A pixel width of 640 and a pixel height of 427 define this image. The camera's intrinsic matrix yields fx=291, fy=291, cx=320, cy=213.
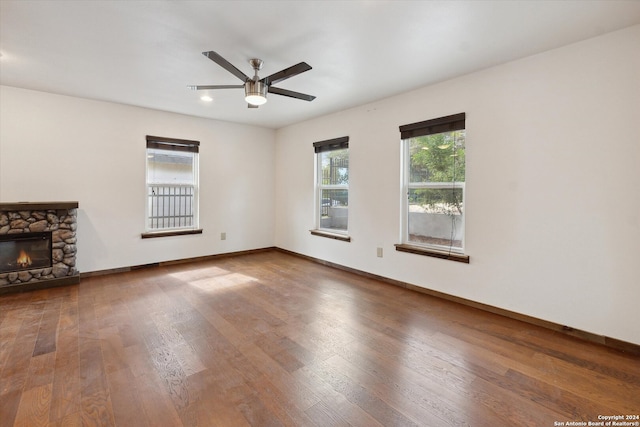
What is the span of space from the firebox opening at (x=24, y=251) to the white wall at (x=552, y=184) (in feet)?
15.2

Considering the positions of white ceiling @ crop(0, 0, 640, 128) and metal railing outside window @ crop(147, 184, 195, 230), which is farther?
metal railing outside window @ crop(147, 184, 195, 230)

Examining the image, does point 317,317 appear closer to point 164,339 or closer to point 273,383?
point 273,383

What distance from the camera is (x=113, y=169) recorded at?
4320 millimetres

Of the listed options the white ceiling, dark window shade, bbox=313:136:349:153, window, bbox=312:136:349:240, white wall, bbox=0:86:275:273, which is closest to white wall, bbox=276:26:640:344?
the white ceiling

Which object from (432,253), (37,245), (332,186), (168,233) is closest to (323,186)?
(332,186)

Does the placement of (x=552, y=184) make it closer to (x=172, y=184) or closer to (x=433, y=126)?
(x=433, y=126)

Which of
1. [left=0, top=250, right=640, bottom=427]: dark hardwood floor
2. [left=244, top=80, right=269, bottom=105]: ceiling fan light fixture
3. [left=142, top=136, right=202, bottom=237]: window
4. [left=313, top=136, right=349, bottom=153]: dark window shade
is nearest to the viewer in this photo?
[left=0, top=250, right=640, bottom=427]: dark hardwood floor

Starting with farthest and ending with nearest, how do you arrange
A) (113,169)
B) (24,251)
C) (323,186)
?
(323,186) → (113,169) → (24,251)

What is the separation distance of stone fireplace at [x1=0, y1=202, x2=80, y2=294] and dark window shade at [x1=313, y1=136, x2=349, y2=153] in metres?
3.55

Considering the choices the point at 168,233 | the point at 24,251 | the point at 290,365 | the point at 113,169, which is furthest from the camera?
the point at 168,233

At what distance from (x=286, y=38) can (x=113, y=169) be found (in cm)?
344

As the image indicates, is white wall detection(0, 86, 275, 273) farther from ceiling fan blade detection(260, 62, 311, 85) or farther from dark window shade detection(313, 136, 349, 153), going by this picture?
ceiling fan blade detection(260, 62, 311, 85)

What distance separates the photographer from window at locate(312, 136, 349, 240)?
15.5 feet

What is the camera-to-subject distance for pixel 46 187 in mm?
3877
